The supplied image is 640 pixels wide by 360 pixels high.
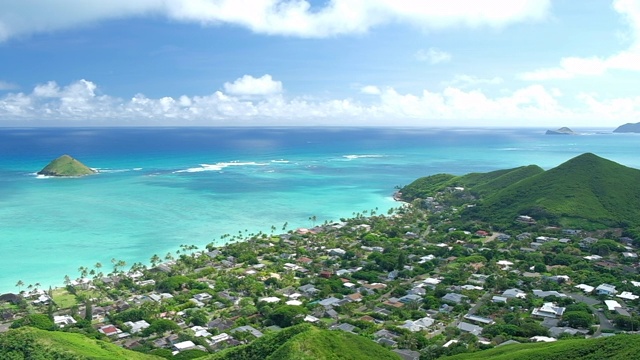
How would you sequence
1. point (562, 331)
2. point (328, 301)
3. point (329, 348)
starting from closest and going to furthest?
1. point (329, 348)
2. point (562, 331)
3. point (328, 301)

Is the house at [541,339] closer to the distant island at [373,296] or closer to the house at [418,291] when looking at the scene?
the distant island at [373,296]

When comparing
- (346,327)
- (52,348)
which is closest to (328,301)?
(346,327)

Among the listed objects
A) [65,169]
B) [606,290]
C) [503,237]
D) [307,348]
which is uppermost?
[65,169]

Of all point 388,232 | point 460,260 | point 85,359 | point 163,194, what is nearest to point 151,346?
point 85,359

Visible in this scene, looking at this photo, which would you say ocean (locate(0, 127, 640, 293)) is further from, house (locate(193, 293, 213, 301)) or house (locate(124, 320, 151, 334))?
house (locate(124, 320, 151, 334))

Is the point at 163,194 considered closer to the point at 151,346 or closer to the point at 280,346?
the point at 151,346

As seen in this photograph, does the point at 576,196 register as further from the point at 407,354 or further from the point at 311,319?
the point at 311,319
